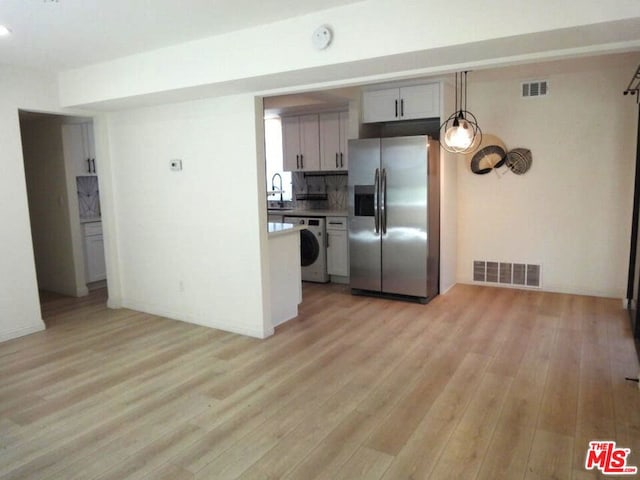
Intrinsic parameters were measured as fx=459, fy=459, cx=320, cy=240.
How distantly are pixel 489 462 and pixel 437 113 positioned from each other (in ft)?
12.7

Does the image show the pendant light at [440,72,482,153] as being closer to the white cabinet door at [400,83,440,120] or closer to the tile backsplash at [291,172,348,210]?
the white cabinet door at [400,83,440,120]

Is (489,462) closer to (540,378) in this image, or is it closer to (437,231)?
(540,378)

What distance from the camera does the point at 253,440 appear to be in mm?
2566

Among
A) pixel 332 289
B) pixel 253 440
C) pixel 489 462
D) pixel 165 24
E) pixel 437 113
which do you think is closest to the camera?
pixel 489 462

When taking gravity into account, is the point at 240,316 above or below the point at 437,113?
below

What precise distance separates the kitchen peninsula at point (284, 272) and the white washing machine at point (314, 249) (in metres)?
1.38

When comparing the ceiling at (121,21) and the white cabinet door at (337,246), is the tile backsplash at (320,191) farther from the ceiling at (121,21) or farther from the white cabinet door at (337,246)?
the ceiling at (121,21)

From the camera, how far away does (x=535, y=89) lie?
17.5 ft

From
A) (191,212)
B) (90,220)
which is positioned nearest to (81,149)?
(90,220)

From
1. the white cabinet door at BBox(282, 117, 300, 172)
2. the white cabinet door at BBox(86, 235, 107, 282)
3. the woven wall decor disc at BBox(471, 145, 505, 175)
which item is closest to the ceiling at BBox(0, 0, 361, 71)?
the white cabinet door at BBox(86, 235, 107, 282)

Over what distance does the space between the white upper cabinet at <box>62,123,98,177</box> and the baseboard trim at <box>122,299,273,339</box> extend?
1.92 meters

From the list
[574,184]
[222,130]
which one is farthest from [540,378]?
[222,130]

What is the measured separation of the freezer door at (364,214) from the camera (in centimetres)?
523

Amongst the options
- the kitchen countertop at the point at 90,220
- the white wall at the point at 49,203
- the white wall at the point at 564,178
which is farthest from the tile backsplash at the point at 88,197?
the white wall at the point at 564,178
